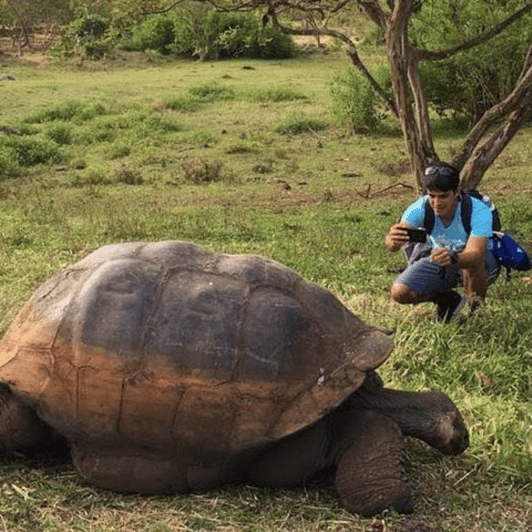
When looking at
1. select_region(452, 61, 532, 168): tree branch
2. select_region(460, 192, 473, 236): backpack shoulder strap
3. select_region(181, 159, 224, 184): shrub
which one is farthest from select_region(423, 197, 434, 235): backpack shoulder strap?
select_region(181, 159, 224, 184): shrub

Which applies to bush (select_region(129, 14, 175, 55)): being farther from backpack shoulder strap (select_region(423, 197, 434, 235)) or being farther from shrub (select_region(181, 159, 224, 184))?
backpack shoulder strap (select_region(423, 197, 434, 235))

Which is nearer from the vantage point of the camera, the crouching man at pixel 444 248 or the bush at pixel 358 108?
the crouching man at pixel 444 248

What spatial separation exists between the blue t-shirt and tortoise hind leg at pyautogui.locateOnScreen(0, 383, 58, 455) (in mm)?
2465

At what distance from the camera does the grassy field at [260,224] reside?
138 inches

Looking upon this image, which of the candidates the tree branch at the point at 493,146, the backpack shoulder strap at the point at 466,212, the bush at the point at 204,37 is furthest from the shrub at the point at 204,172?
the bush at the point at 204,37

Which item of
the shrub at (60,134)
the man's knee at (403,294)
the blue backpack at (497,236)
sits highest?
the blue backpack at (497,236)

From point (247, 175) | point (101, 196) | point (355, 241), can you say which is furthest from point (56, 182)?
point (355, 241)

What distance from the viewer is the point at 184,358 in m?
3.45

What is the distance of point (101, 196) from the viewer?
11203 millimetres

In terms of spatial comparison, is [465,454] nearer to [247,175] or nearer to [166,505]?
[166,505]

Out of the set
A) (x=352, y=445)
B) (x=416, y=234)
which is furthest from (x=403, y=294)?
(x=352, y=445)

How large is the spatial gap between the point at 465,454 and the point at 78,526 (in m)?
1.56

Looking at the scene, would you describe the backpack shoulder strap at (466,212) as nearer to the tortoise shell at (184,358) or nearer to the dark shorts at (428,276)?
the dark shorts at (428,276)

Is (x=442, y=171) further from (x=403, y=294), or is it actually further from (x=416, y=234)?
(x=403, y=294)
